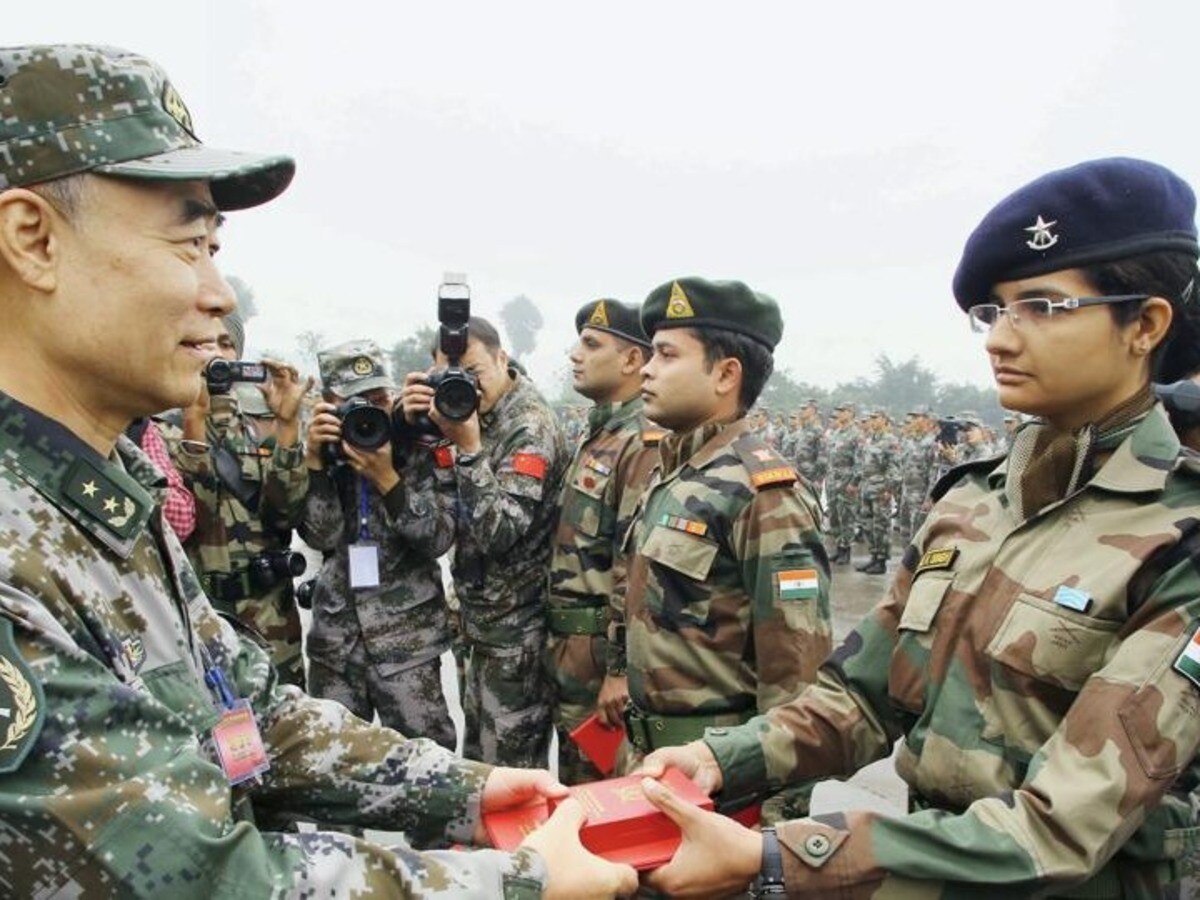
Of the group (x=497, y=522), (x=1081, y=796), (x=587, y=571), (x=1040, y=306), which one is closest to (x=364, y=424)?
(x=497, y=522)

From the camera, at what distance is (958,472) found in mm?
2061

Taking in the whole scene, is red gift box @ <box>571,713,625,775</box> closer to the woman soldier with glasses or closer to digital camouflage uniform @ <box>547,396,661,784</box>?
digital camouflage uniform @ <box>547,396,661,784</box>

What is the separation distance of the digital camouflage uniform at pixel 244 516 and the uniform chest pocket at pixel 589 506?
118cm

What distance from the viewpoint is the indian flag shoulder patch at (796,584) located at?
2.62 meters

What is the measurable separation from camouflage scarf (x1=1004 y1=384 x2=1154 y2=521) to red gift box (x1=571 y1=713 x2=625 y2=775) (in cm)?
205

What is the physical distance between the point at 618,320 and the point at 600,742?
2.14 metres

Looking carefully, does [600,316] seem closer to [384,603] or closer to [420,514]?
[420,514]

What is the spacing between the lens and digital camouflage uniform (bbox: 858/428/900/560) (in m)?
12.6

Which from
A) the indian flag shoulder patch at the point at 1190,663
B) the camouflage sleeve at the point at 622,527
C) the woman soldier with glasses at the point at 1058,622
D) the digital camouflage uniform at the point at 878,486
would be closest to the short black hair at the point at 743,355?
the camouflage sleeve at the point at 622,527

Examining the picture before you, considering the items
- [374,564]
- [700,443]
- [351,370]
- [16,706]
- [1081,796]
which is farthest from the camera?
[351,370]

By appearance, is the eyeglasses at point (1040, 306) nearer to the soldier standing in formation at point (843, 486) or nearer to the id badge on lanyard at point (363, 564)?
the id badge on lanyard at point (363, 564)

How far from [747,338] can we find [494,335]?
1.54 metres

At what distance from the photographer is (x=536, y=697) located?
402 cm

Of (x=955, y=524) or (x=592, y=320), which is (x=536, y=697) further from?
(x=955, y=524)
